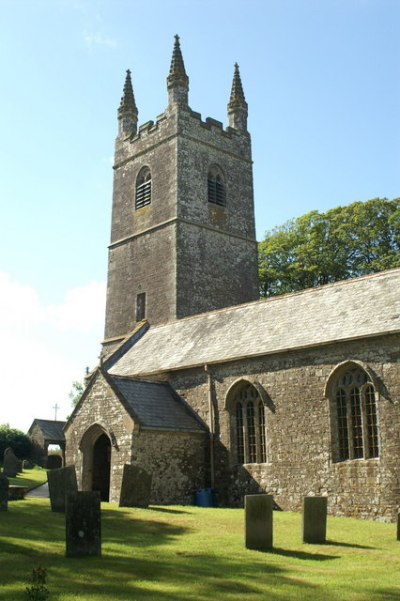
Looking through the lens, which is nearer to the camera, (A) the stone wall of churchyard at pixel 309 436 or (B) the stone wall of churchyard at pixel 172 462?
(A) the stone wall of churchyard at pixel 309 436

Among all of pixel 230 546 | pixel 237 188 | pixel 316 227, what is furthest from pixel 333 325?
pixel 316 227

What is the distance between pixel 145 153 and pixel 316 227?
41.4ft

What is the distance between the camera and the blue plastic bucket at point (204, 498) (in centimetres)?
2123

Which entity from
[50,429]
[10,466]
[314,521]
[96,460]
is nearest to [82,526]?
[314,521]

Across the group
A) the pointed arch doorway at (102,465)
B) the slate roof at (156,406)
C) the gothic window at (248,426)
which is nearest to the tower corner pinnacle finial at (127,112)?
the slate roof at (156,406)

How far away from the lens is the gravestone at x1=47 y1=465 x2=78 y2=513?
15758 mm

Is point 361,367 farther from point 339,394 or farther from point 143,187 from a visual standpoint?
point 143,187

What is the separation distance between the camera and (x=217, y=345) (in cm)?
2366

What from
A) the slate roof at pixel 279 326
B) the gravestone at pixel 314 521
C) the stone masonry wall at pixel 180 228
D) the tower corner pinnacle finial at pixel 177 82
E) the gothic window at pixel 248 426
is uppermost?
the tower corner pinnacle finial at pixel 177 82

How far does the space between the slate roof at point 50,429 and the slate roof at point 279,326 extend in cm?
2607

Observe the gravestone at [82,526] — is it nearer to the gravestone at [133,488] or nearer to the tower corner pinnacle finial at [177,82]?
the gravestone at [133,488]

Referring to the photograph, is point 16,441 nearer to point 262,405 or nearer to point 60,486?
point 262,405

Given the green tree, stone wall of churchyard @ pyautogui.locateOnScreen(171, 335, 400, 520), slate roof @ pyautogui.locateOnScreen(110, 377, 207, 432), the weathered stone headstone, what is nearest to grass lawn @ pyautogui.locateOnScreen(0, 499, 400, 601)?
stone wall of churchyard @ pyautogui.locateOnScreen(171, 335, 400, 520)

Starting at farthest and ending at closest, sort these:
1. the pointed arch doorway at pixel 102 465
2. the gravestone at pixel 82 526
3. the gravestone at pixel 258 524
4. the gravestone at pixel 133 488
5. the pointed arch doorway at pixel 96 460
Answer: the pointed arch doorway at pixel 102 465 < the pointed arch doorway at pixel 96 460 < the gravestone at pixel 133 488 < the gravestone at pixel 258 524 < the gravestone at pixel 82 526
